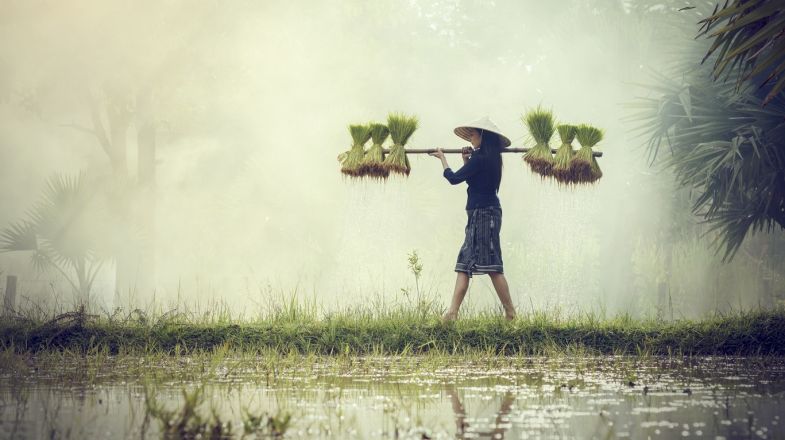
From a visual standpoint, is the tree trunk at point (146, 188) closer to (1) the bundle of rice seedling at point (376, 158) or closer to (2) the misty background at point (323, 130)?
(2) the misty background at point (323, 130)

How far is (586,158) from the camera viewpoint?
35.4 ft

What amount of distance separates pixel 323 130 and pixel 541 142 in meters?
20.6

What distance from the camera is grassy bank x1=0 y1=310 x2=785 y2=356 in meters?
9.33

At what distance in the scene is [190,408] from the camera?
4617 mm

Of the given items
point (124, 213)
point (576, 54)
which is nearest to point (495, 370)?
point (124, 213)

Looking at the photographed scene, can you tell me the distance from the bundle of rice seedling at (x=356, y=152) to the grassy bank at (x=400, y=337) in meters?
1.79

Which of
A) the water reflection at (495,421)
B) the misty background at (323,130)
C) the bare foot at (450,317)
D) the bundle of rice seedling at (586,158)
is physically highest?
the misty background at (323,130)

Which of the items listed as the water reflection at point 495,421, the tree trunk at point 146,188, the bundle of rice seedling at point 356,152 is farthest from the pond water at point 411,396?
the tree trunk at point 146,188

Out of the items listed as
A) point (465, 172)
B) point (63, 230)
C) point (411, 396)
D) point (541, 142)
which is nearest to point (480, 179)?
point (465, 172)

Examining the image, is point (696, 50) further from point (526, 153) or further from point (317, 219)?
point (317, 219)

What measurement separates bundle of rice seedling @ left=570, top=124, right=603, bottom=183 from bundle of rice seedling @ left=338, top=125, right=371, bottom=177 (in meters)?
2.24

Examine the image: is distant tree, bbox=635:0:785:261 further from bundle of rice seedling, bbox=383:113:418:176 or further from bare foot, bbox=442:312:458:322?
bare foot, bbox=442:312:458:322

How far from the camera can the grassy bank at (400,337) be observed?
9.33 m

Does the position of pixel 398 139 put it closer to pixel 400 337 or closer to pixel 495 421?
pixel 400 337
